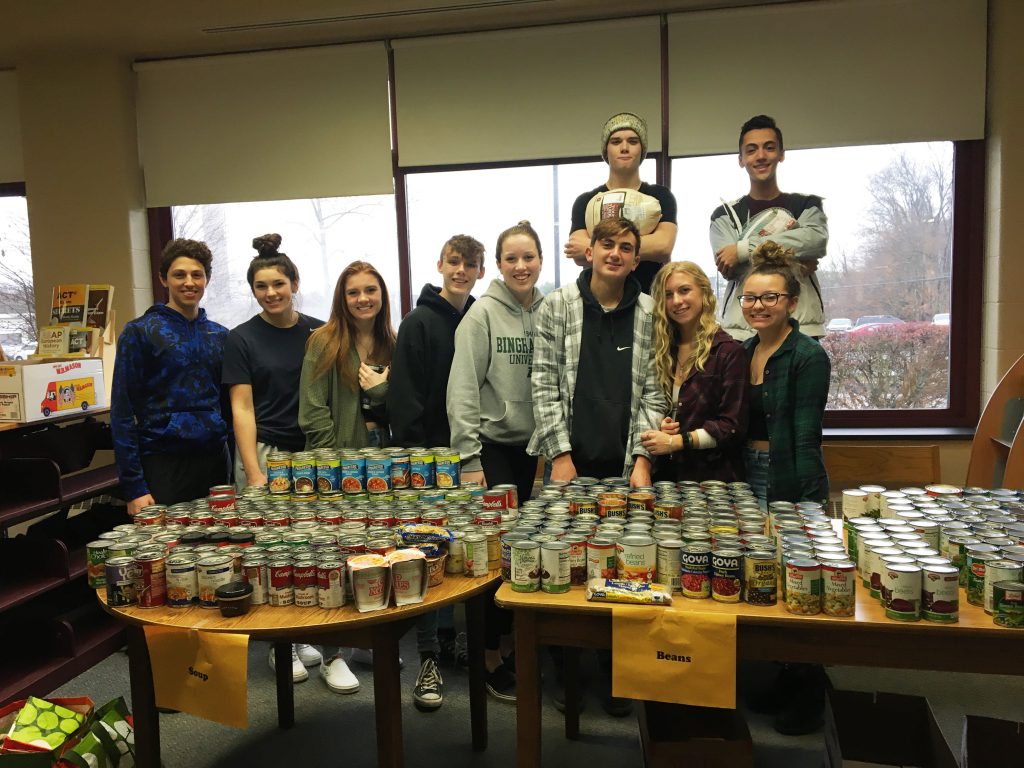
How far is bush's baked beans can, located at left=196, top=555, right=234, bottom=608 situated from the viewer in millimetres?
1585

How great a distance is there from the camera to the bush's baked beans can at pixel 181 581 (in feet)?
5.25

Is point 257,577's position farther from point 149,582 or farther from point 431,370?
point 431,370

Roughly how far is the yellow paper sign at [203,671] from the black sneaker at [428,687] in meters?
1.15

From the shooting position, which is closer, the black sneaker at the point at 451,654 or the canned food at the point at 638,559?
the canned food at the point at 638,559

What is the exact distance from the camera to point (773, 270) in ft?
7.98

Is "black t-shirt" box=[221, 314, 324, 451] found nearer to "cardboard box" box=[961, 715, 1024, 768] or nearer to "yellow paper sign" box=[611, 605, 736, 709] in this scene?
"yellow paper sign" box=[611, 605, 736, 709]

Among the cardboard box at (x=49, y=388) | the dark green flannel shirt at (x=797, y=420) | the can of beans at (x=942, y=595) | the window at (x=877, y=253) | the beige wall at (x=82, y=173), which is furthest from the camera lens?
the beige wall at (x=82, y=173)

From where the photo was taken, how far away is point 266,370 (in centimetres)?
275

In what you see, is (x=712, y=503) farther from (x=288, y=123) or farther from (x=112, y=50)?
(x=112, y=50)

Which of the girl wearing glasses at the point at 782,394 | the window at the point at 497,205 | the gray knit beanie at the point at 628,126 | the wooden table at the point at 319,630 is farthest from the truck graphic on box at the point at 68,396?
the girl wearing glasses at the point at 782,394

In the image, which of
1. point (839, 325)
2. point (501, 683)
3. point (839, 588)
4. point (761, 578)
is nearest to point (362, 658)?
point (501, 683)

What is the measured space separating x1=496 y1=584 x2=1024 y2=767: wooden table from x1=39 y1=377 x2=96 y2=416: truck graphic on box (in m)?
2.28

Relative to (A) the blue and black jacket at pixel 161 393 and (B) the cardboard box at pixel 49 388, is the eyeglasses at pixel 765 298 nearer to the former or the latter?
(A) the blue and black jacket at pixel 161 393

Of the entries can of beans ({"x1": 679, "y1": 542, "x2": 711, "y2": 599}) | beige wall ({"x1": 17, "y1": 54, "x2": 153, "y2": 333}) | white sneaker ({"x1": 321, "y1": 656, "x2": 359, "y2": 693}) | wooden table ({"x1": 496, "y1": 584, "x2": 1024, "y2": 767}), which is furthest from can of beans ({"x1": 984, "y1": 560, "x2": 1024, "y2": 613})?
beige wall ({"x1": 17, "y1": 54, "x2": 153, "y2": 333})
